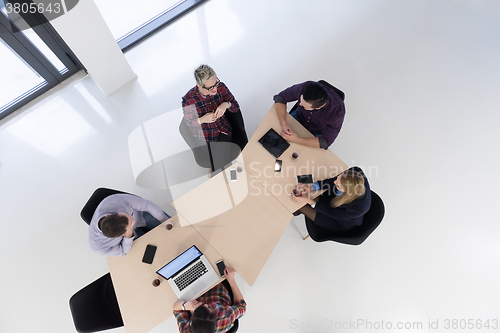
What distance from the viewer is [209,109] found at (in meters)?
2.42

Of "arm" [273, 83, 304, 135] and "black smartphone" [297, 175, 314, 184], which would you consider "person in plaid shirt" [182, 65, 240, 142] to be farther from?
"black smartphone" [297, 175, 314, 184]

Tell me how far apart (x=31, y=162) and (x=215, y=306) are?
2.69m

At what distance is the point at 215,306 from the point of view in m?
1.81

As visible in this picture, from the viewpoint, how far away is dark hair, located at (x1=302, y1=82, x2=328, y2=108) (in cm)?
202

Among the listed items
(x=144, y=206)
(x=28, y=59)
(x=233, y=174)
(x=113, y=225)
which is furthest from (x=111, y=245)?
(x=28, y=59)

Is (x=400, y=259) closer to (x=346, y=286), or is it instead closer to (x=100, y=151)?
(x=346, y=286)

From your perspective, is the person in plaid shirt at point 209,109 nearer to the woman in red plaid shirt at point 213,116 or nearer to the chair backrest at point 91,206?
the woman in red plaid shirt at point 213,116

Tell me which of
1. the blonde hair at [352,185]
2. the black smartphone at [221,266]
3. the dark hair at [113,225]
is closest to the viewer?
the dark hair at [113,225]

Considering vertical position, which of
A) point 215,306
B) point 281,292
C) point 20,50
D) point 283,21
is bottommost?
point 281,292

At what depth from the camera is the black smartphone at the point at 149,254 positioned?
6.29 ft

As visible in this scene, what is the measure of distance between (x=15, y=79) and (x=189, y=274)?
3152mm

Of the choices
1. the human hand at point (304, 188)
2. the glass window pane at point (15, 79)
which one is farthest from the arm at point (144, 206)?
the glass window pane at point (15, 79)

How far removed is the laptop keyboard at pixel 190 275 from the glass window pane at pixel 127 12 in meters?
3.20

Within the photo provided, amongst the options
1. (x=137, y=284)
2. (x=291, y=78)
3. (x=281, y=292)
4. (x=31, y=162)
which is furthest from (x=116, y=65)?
(x=281, y=292)
